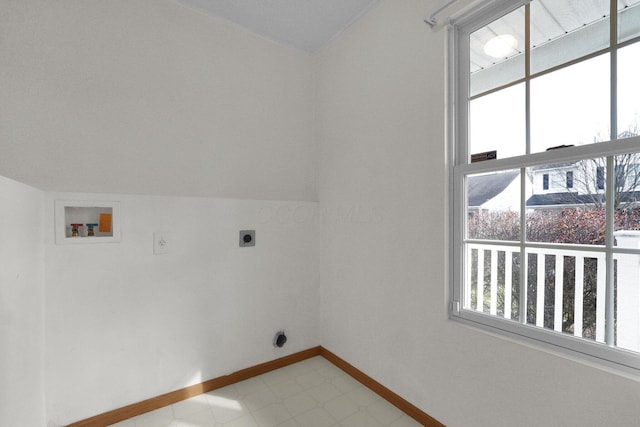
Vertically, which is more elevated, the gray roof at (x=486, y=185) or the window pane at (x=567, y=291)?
the gray roof at (x=486, y=185)

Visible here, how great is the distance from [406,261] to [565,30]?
4.22 ft

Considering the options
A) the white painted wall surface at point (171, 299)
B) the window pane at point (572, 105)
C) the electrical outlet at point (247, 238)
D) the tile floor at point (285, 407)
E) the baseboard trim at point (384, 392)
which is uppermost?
the window pane at point (572, 105)

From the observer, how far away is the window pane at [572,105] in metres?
1.07

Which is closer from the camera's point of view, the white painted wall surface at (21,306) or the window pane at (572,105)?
the white painted wall surface at (21,306)

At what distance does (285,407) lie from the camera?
174cm

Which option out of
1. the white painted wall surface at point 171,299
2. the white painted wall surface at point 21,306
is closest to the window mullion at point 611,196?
the white painted wall surface at point 171,299

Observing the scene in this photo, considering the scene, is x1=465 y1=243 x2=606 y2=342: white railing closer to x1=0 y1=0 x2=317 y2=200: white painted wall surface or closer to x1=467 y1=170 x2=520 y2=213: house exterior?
x1=467 y1=170 x2=520 y2=213: house exterior

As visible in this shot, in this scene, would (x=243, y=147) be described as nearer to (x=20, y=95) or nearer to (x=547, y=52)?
(x=20, y=95)

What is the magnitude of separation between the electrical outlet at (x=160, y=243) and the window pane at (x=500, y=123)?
185 centimetres

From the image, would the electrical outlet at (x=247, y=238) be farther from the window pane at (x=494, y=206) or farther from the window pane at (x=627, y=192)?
the window pane at (x=627, y=192)

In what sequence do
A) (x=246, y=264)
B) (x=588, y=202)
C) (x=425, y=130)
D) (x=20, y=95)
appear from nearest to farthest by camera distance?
(x=588, y=202) < (x=20, y=95) < (x=425, y=130) < (x=246, y=264)

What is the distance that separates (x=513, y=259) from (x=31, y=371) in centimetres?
222

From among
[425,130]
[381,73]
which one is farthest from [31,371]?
[381,73]

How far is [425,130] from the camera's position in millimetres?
1596
